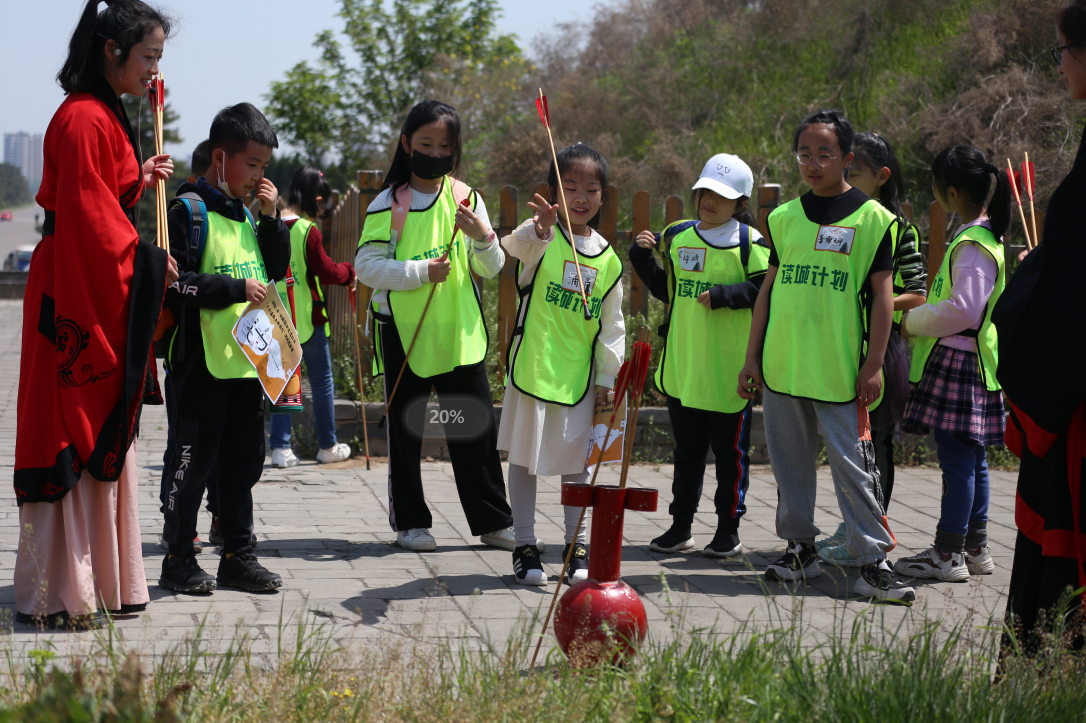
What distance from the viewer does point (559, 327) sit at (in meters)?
4.46

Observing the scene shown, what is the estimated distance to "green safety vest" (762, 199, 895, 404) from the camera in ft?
13.7

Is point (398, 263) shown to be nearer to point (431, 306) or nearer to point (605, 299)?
point (431, 306)

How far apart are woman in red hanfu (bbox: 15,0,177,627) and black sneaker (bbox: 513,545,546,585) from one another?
149 cm

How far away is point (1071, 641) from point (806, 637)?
3.42 ft

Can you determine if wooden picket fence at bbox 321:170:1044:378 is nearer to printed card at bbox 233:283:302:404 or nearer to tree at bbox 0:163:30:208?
printed card at bbox 233:283:302:404

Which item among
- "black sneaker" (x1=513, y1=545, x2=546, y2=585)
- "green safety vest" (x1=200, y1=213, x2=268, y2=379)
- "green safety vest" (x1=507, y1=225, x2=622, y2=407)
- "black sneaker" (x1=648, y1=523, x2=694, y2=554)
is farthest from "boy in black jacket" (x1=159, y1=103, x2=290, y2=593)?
"black sneaker" (x1=648, y1=523, x2=694, y2=554)

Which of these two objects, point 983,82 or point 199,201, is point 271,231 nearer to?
point 199,201

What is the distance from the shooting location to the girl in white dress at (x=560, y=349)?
4.39 meters

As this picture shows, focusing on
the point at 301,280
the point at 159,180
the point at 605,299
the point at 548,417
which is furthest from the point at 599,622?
the point at 301,280

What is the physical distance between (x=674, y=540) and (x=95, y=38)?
10.7ft

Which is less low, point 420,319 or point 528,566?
point 420,319

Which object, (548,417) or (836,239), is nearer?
(836,239)

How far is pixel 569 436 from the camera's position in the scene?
174 inches

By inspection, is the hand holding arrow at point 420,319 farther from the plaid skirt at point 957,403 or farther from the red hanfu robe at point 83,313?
the plaid skirt at point 957,403
